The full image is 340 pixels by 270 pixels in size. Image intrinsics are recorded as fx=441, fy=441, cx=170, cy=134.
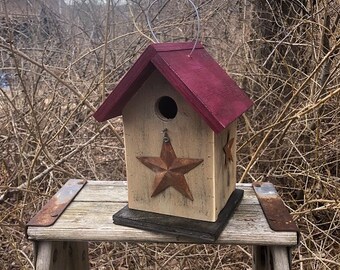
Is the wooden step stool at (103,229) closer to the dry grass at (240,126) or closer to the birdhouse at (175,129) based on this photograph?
the birdhouse at (175,129)

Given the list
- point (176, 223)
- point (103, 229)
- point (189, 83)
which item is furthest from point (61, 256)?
point (189, 83)

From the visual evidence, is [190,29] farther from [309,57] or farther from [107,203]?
[107,203]

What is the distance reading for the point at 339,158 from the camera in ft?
8.74

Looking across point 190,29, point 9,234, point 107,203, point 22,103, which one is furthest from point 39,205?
point 190,29

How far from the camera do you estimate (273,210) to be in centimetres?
126

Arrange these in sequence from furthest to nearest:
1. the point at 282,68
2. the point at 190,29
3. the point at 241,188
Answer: the point at 190,29
the point at 282,68
the point at 241,188

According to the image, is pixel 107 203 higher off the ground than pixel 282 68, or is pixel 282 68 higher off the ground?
pixel 282 68

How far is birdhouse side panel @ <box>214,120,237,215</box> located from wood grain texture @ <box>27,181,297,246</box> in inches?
2.4

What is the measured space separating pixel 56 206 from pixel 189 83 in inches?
22.4

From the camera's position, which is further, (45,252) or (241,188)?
(241,188)

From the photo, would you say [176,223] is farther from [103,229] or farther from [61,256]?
[61,256]

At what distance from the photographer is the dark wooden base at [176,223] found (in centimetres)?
112

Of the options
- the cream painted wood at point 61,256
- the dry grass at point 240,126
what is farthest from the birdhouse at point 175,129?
the dry grass at point 240,126

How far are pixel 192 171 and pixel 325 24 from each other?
5.58ft
